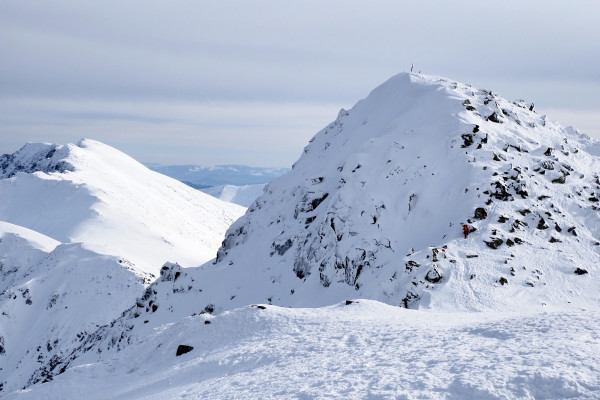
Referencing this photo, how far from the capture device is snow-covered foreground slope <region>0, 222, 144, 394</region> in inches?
3898

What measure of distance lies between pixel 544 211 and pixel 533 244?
4.73m

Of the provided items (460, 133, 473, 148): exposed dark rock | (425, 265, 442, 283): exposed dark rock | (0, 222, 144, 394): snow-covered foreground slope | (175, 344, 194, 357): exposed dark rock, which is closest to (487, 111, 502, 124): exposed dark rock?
(460, 133, 473, 148): exposed dark rock

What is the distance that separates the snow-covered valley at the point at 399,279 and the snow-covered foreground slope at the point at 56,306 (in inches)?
1446

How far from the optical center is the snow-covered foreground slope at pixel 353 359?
1384cm

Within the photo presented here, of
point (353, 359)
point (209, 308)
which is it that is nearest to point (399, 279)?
point (353, 359)

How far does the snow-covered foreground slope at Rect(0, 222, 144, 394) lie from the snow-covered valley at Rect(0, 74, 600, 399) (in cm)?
3673

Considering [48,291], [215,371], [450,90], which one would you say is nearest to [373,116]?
[450,90]

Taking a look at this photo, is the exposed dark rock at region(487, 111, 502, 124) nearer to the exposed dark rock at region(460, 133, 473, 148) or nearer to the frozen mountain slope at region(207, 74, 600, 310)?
the frozen mountain slope at region(207, 74, 600, 310)

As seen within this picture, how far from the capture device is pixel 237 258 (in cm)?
5553

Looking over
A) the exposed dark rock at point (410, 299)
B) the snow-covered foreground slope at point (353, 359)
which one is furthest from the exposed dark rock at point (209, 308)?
the exposed dark rock at point (410, 299)

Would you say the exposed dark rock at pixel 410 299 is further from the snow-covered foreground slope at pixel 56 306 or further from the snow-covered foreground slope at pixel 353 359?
the snow-covered foreground slope at pixel 56 306

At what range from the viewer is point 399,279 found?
3275cm

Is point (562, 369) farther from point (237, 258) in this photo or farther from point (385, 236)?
point (237, 258)

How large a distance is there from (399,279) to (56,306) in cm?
10122
